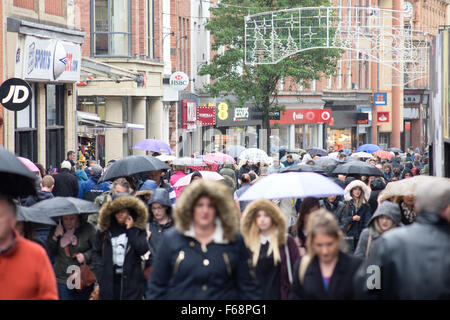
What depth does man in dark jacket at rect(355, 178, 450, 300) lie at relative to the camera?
5.68 meters

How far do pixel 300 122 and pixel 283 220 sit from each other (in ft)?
180

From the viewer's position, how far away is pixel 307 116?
207 ft

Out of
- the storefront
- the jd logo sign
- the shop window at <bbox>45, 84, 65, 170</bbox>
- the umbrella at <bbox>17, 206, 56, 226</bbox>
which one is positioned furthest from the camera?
the shop window at <bbox>45, 84, 65, 170</bbox>

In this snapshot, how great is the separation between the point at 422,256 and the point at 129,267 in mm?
4523

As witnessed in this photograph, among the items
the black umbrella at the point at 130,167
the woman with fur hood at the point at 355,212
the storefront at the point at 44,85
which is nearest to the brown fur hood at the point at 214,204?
the woman with fur hood at the point at 355,212

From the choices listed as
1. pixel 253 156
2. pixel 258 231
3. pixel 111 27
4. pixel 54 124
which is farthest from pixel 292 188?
pixel 111 27

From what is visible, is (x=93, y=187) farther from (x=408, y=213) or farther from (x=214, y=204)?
(x=214, y=204)

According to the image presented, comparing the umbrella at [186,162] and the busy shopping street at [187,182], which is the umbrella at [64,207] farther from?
the umbrella at [186,162]

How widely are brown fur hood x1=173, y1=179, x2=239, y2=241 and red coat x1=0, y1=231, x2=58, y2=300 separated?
1109 millimetres

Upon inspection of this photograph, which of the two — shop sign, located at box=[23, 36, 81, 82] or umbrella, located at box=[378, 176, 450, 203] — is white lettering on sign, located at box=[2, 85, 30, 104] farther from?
umbrella, located at box=[378, 176, 450, 203]

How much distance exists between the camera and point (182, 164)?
19938mm

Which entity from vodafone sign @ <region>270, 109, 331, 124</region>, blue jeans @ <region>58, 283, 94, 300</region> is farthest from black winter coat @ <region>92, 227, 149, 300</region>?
vodafone sign @ <region>270, 109, 331, 124</region>

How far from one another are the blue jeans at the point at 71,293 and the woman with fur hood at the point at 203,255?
3928mm

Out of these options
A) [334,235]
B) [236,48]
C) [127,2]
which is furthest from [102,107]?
[334,235]
